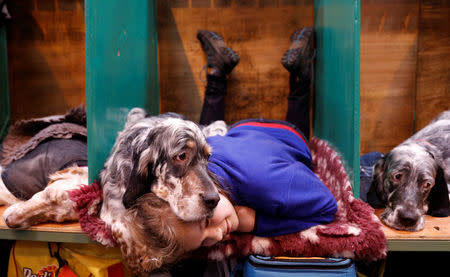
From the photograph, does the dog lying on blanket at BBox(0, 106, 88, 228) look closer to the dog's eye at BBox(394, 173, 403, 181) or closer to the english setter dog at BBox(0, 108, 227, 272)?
the english setter dog at BBox(0, 108, 227, 272)

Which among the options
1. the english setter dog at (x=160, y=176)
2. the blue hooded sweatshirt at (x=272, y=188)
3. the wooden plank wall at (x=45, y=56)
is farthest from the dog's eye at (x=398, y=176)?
the wooden plank wall at (x=45, y=56)

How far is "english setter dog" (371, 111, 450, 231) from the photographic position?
1.11 metres

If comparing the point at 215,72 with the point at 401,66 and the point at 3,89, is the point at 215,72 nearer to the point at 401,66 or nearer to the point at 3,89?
the point at 401,66

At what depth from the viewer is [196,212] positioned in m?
0.85

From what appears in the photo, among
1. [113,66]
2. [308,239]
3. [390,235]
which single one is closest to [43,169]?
[113,66]

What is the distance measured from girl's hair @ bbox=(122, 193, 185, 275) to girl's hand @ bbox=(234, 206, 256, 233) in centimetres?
24

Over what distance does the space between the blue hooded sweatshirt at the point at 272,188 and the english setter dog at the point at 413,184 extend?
0.21 m

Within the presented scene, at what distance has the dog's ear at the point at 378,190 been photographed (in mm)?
1229

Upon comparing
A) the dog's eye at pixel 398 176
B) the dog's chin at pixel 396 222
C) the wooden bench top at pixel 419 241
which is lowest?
the wooden bench top at pixel 419 241

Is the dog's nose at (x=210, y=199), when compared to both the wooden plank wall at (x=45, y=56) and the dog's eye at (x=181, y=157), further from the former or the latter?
the wooden plank wall at (x=45, y=56)

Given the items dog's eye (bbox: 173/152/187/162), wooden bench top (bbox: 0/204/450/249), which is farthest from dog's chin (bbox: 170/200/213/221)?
wooden bench top (bbox: 0/204/450/249)

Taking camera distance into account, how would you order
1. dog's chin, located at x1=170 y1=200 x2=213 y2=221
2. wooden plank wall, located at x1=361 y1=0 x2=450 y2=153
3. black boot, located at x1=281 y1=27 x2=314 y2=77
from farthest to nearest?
wooden plank wall, located at x1=361 y1=0 x2=450 y2=153 < black boot, located at x1=281 y1=27 x2=314 y2=77 < dog's chin, located at x1=170 y1=200 x2=213 y2=221

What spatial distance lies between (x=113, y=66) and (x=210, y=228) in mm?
728

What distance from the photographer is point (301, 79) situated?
1.75m
